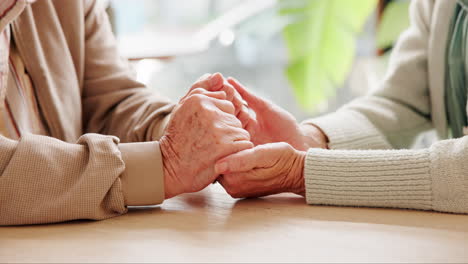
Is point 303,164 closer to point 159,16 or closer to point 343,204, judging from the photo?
point 343,204

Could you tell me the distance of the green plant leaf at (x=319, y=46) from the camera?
2.38 m

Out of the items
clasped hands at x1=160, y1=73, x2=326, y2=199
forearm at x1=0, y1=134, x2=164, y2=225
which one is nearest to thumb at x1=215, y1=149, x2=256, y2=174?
clasped hands at x1=160, y1=73, x2=326, y2=199

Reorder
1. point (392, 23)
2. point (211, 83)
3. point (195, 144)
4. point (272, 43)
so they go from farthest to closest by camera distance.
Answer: point (272, 43) → point (392, 23) → point (211, 83) → point (195, 144)

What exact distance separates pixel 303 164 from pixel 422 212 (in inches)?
8.3

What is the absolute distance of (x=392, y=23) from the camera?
2268mm

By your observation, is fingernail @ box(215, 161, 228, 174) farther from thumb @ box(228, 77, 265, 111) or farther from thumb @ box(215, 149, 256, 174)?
thumb @ box(228, 77, 265, 111)

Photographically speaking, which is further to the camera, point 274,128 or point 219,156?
point 274,128

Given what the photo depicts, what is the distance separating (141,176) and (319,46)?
1.65 m

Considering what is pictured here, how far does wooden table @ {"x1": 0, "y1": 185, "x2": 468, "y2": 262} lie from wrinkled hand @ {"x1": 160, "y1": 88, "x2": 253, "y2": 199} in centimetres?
5

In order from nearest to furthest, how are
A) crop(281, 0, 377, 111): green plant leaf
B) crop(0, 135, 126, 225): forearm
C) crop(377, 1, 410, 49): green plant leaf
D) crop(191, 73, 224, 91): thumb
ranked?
crop(0, 135, 126, 225): forearm < crop(191, 73, 224, 91): thumb < crop(377, 1, 410, 49): green plant leaf < crop(281, 0, 377, 111): green plant leaf

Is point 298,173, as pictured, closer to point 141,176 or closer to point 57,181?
point 141,176

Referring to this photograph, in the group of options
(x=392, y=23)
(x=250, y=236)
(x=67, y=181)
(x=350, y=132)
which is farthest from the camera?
(x=392, y=23)

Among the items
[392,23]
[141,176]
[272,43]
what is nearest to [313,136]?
[141,176]

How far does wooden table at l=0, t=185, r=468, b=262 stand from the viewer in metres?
0.67
